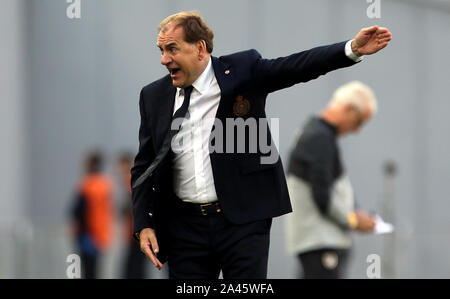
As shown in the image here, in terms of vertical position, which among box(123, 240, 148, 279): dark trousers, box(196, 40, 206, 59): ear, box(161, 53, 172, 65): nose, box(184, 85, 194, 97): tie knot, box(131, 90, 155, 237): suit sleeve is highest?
box(196, 40, 206, 59): ear

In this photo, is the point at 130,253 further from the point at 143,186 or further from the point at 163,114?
the point at 163,114

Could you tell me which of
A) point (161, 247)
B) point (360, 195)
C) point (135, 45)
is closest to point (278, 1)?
point (135, 45)

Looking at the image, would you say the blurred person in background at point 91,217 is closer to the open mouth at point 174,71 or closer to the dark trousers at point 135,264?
the dark trousers at point 135,264

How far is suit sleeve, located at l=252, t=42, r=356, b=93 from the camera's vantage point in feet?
14.8

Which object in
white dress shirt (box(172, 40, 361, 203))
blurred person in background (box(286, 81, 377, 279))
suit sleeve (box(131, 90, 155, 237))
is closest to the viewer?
white dress shirt (box(172, 40, 361, 203))

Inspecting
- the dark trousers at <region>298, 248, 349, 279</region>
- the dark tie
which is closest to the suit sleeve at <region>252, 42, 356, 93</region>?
the dark tie

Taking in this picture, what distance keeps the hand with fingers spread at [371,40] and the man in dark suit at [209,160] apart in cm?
30

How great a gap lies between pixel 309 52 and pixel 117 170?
1057 centimetres

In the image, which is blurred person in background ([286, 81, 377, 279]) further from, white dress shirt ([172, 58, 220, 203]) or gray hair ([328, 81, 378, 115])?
white dress shirt ([172, 58, 220, 203])

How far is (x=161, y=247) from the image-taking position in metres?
4.95

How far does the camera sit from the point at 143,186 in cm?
488

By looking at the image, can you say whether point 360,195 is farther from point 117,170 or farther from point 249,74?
point 249,74

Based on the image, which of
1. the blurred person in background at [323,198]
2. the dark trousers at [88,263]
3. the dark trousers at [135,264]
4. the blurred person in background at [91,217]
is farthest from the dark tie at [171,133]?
the dark trousers at [88,263]

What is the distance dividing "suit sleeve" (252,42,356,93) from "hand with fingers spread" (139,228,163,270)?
2.91 feet
